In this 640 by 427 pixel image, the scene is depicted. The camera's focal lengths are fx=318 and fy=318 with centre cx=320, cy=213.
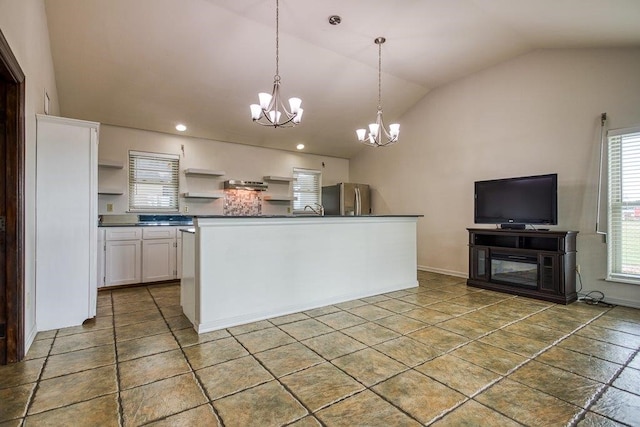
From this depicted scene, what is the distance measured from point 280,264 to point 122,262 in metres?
2.72

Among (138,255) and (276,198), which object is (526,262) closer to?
(276,198)

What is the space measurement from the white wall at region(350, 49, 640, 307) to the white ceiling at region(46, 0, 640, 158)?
290 millimetres

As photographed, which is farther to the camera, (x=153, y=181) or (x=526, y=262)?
(x=153, y=181)

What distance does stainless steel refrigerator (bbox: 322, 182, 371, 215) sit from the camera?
678cm

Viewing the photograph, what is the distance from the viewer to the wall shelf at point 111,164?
4.72 metres

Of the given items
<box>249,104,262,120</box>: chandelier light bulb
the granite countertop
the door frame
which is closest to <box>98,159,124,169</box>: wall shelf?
the granite countertop

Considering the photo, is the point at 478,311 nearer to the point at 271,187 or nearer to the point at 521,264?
the point at 521,264

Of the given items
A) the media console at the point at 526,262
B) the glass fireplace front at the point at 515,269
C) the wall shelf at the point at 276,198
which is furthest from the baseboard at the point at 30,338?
the glass fireplace front at the point at 515,269

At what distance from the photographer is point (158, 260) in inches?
190

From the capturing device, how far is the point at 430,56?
4547mm

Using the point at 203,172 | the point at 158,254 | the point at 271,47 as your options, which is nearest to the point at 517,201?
the point at 271,47

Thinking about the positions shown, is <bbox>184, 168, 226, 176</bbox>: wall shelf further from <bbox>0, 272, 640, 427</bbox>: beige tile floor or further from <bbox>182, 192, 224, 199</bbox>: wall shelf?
<bbox>0, 272, 640, 427</bbox>: beige tile floor

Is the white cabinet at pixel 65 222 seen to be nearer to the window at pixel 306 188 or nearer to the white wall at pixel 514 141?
the window at pixel 306 188

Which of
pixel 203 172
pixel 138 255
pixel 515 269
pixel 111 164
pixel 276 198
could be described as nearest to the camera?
pixel 515 269
